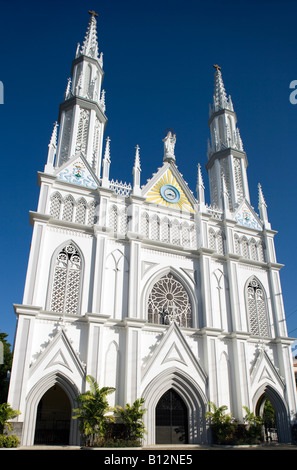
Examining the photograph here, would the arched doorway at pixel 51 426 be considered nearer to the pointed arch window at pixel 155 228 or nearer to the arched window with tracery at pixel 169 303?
the arched window with tracery at pixel 169 303

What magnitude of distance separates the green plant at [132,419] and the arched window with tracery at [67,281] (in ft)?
15.7

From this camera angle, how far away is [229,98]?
32.8m

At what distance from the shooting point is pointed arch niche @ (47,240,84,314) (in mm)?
17719

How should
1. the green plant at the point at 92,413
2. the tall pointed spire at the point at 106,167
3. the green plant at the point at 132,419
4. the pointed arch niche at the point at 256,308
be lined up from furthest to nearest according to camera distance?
the pointed arch niche at the point at 256,308 → the tall pointed spire at the point at 106,167 → the green plant at the point at 132,419 → the green plant at the point at 92,413

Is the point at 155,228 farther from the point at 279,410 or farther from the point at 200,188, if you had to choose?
the point at 279,410

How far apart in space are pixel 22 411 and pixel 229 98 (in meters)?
28.6

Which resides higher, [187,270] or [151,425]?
[187,270]

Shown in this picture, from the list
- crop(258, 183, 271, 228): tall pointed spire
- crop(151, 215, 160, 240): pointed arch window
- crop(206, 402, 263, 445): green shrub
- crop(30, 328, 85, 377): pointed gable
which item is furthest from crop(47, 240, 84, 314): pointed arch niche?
crop(258, 183, 271, 228): tall pointed spire

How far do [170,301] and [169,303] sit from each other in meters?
0.14

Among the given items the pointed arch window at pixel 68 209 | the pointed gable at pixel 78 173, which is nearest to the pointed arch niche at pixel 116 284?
the pointed arch window at pixel 68 209

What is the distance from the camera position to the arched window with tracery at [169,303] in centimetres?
2000
